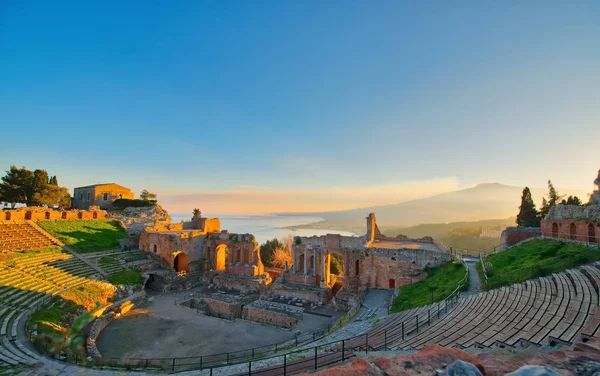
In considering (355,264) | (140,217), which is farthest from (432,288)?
(140,217)

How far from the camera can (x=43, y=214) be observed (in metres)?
30.5

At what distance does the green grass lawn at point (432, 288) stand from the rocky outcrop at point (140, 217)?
106 ft

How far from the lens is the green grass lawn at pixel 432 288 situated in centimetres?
1641

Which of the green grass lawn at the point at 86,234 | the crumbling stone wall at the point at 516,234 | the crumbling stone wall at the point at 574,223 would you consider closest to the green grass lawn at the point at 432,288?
the crumbling stone wall at the point at 574,223

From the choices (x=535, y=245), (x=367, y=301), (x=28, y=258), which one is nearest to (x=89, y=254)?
(x=28, y=258)

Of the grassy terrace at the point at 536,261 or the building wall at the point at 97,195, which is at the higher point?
the building wall at the point at 97,195

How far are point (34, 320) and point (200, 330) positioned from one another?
8858 mm

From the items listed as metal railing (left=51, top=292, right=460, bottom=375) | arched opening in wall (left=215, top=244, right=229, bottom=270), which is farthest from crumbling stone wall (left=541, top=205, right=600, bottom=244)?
arched opening in wall (left=215, top=244, right=229, bottom=270)

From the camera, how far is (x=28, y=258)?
2231cm

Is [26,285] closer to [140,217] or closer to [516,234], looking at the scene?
[140,217]

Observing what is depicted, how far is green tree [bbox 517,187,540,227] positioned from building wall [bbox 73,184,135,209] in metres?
60.8

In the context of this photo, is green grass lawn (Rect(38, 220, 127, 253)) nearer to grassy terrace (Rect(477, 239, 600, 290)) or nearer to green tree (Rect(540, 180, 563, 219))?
grassy terrace (Rect(477, 239, 600, 290))

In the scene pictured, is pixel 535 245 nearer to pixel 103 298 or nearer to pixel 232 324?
pixel 232 324

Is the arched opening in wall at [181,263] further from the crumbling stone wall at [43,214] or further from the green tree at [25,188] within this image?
the green tree at [25,188]
